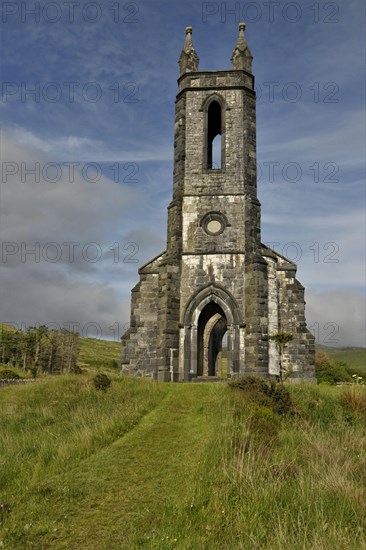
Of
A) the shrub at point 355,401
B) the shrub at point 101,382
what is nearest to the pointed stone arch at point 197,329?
the shrub at point 101,382

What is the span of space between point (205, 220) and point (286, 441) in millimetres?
13157

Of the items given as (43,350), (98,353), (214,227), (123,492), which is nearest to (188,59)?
(214,227)

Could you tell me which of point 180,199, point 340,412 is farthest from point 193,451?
point 180,199

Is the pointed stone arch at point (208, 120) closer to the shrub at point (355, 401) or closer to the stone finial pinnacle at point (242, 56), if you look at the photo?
the stone finial pinnacle at point (242, 56)

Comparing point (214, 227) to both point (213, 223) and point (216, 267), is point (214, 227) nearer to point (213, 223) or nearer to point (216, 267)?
point (213, 223)

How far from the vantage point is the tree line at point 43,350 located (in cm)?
5506

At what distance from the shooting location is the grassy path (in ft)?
Answer: 17.2

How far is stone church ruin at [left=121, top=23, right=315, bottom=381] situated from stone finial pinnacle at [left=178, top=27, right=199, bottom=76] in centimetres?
6

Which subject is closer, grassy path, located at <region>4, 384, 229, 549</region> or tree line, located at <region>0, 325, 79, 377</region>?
grassy path, located at <region>4, 384, 229, 549</region>

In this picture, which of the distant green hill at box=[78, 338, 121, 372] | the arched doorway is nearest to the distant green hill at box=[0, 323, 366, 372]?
the distant green hill at box=[78, 338, 121, 372]

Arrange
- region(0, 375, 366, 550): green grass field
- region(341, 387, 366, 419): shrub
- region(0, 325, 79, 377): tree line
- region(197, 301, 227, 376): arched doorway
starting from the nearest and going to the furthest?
1. region(0, 375, 366, 550): green grass field
2. region(341, 387, 366, 419): shrub
3. region(197, 301, 227, 376): arched doorway
4. region(0, 325, 79, 377): tree line

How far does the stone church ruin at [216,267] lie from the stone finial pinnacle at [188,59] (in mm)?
59

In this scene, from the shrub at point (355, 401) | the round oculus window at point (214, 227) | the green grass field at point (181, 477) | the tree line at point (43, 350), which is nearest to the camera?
the green grass field at point (181, 477)

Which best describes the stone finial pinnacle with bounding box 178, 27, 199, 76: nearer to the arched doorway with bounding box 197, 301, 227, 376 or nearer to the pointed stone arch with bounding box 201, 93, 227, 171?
the pointed stone arch with bounding box 201, 93, 227, 171
